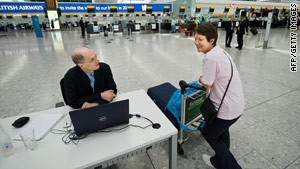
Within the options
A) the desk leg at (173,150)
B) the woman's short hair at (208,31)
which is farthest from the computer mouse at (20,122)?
the woman's short hair at (208,31)

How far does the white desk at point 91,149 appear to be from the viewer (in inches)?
33.0

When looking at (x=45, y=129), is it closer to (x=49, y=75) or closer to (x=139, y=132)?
(x=139, y=132)

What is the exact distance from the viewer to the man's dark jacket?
1.43 meters

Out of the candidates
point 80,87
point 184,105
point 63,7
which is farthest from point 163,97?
point 63,7

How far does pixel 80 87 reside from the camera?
1.52 meters

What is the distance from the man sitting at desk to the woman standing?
2.98 ft

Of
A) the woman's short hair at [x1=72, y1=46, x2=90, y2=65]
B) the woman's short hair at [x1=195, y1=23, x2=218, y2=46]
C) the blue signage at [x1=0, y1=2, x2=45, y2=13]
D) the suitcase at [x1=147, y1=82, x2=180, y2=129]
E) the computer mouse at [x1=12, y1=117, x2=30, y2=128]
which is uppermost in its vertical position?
→ the blue signage at [x1=0, y1=2, x2=45, y2=13]

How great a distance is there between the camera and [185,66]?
4.80 metres

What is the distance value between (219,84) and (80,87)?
4.17 ft

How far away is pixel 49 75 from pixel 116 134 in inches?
164

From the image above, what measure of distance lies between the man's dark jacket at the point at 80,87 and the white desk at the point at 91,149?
0.98ft

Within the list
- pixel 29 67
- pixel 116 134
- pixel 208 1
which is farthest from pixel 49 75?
pixel 208 1

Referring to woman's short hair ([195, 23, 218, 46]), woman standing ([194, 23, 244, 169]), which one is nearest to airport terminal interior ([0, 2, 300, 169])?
woman standing ([194, 23, 244, 169])

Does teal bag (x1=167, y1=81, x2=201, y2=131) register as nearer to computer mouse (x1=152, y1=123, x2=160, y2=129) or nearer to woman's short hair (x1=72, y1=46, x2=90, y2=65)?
computer mouse (x1=152, y1=123, x2=160, y2=129)
